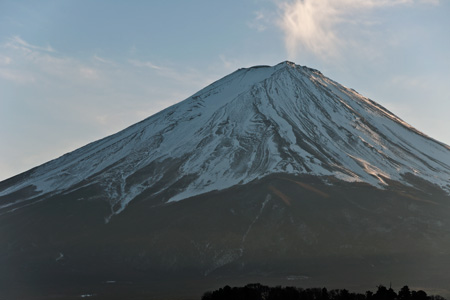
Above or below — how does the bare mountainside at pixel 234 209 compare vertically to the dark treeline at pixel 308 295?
above

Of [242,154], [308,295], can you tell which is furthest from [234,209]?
[308,295]

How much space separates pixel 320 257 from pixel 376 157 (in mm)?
49735

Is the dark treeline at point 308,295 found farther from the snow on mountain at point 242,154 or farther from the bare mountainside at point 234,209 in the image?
the snow on mountain at point 242,154

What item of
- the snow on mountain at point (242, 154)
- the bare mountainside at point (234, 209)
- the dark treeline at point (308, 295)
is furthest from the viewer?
the snow on mountain at point (242, 154)

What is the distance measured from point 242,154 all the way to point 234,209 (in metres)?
26.3

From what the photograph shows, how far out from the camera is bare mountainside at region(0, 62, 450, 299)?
129m

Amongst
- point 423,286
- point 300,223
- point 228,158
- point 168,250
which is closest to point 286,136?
point 228,158

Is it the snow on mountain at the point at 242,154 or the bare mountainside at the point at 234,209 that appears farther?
the snow on mountain at the point at 242,154

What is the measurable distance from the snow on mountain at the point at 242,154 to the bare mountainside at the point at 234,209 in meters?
0.50

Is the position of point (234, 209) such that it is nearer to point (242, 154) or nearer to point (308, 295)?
point (242, 154)

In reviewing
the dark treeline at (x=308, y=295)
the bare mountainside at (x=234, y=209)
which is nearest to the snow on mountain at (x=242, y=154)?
the bare mountainside at (x=234, y=209)

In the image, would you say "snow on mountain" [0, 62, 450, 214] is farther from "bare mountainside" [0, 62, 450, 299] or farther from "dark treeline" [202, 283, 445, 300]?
"dark treeline" [202, 283, 445, 300]

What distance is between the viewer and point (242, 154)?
16862cm

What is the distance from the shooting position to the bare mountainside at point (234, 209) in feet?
423
